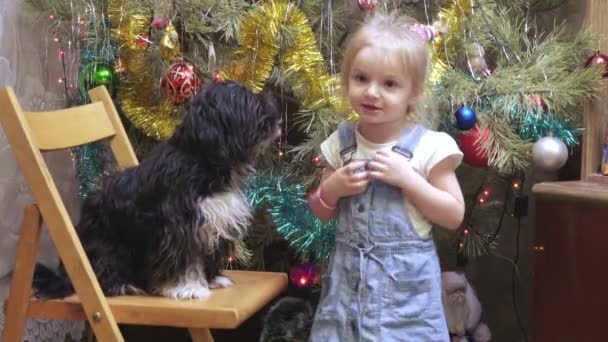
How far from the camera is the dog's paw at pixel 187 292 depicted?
120cm

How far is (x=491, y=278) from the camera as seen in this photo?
2.07 meters

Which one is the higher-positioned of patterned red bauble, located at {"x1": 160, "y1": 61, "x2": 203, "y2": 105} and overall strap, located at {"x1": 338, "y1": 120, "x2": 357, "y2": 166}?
patterned red bauble, located at {"x1": 160, "y1": 61, "x2": 203, "y2": 105}

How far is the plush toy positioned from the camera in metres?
1.69

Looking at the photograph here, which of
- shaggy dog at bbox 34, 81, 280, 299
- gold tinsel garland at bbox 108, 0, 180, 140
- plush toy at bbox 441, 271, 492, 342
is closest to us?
shaggy dog at bbox 34, 81, 280, 299

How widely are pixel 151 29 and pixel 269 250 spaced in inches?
26.4

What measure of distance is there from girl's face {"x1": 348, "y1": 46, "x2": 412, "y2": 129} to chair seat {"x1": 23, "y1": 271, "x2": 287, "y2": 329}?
1.26ft

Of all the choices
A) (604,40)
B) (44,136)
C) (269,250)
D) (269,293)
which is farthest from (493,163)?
(44,136)

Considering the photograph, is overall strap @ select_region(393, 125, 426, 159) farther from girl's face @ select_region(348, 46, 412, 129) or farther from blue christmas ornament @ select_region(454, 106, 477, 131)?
blue christmas ornament @ select_region(454, 106, 477, 131)

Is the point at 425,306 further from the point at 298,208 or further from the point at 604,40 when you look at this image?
the point at 604,40

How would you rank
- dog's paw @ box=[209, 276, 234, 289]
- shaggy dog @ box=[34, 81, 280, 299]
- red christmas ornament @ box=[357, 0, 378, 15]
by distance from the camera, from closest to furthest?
shaggy dog @ box=[34, 81, 280, 299] < dog's paw @ box=[209, 276, 234, 289] < red christmas ornament @ box=[357, 0, 378, 15]

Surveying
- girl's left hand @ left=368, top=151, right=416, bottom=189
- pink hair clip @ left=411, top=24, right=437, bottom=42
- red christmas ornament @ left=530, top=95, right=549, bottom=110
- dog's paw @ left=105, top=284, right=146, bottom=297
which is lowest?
dog's paw @ left=105, top=284, right=146, bottom=297

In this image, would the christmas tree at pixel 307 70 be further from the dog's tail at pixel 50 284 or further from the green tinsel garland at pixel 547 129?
the dog's tail at pixel 50 284

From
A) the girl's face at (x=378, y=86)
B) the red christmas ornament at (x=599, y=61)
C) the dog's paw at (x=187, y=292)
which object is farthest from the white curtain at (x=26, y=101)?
the red christmas ornament at (x=599, y=61)

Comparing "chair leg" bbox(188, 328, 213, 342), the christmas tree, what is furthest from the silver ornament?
"chair leg" bbox(188, 328, 213, 342)
